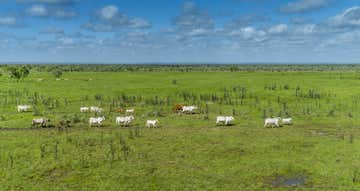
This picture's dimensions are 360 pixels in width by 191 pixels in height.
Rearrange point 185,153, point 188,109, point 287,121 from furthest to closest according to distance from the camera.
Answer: point 188,109, point 287,121, point 185,153

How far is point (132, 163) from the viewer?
18.3m

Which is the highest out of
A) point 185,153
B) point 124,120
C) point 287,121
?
point 124,120

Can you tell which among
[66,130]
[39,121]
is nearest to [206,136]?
[66,130]

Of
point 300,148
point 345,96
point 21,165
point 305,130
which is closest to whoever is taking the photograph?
point 21,165

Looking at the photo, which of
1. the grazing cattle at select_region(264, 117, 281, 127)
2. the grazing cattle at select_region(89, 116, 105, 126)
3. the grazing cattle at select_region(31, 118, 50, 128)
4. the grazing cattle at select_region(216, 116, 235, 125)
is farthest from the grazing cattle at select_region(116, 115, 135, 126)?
the grazing cattle at select_region(264, 117, 281, 127)

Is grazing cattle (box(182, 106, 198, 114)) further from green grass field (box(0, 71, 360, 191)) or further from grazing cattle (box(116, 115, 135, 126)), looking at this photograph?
grazing cattle (box(116, 115, 135, 126))

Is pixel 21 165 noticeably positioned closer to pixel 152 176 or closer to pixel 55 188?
pixel 55 188

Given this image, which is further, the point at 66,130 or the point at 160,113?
the point at 160,113

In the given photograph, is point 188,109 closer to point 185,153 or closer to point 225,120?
point 225,120

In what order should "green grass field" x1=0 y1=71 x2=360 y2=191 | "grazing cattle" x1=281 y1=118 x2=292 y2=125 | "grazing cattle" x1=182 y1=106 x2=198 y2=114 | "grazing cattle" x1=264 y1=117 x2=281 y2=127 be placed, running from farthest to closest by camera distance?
"grazing cattle" x1=182 y1=106 x2=198 y2=114, "grazing cattle" x1=281 y1=118 x2=292 y2=125, "grazing cattle" x1=264 y1=117 x2=281 y2=127, "green grass field" x1=0 y1=71 x2=360 y2=191

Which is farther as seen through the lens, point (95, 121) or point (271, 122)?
point (95, 121)

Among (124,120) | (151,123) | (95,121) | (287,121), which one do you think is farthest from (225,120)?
(95,121)

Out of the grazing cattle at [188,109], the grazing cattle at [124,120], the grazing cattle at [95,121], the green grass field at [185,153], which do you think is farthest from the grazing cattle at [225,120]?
the grazing cattle at [95,121]

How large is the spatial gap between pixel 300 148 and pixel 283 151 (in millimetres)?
1422
